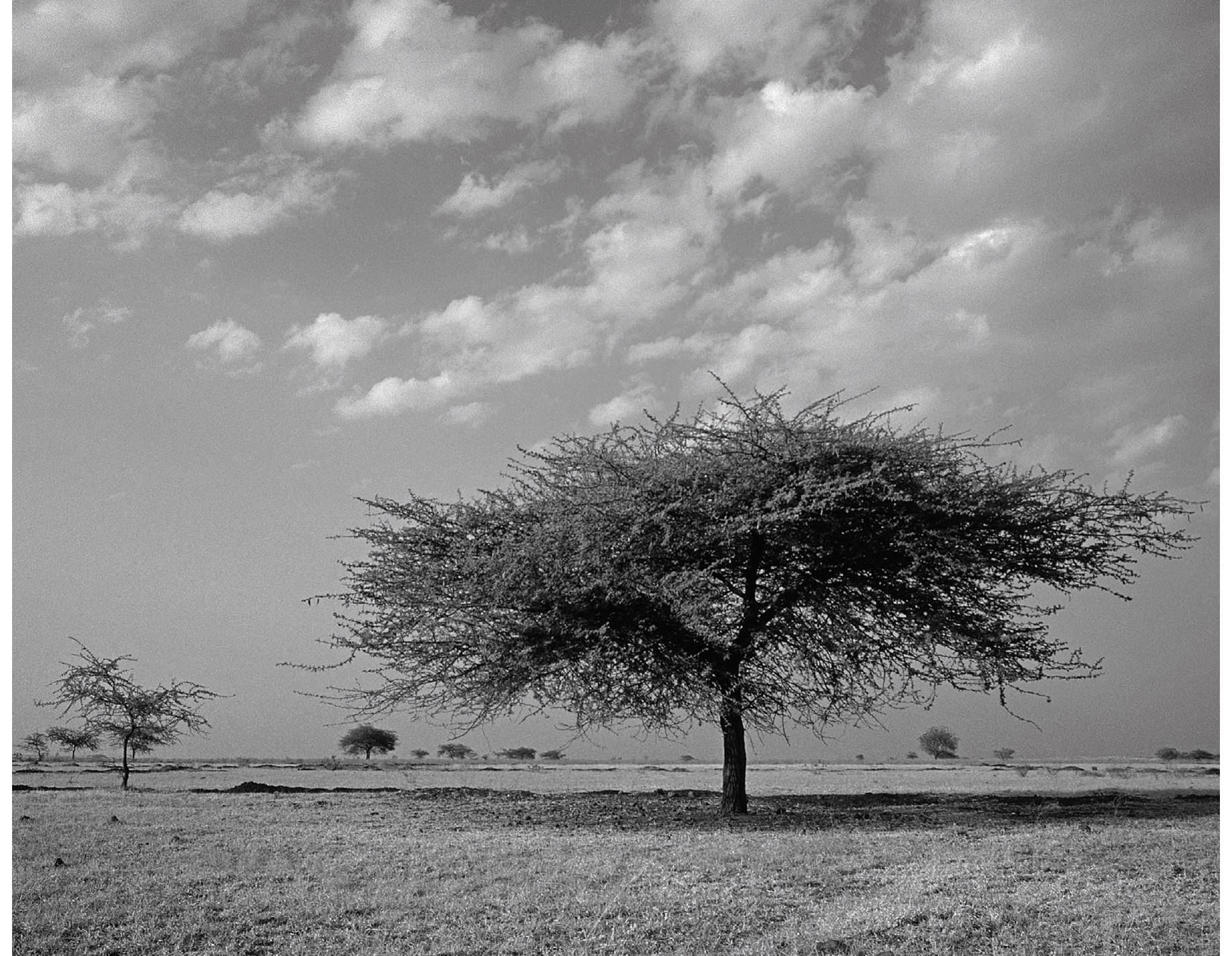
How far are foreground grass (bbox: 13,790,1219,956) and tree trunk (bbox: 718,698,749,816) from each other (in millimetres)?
1623

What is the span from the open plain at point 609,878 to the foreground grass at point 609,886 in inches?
1.3

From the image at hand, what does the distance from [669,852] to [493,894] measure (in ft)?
10.6

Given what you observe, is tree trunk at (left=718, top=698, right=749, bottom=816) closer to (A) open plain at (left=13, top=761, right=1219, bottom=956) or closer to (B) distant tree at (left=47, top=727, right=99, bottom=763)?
(A) open plain at (left=13, top=761, right=1219, bottom=956)

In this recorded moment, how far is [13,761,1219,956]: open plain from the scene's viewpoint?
26.6 feet

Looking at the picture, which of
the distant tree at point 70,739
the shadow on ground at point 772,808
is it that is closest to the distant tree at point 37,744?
the distant tree at point 70,739

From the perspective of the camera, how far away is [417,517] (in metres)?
19.2

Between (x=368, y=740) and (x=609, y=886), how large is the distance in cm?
6075

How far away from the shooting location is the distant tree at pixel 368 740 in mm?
67188

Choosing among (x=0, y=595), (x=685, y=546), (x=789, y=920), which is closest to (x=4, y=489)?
(x=0, y=595)

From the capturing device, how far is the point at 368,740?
66.9 metres

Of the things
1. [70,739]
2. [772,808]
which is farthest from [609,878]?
[70,739]

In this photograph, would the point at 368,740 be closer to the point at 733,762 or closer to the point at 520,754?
the point at 520,754

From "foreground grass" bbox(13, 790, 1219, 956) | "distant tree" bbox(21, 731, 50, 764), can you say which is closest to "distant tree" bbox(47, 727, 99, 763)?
"distant tree" bbox(21, 731, 50, 764)

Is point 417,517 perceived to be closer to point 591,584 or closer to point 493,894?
point 591,584
